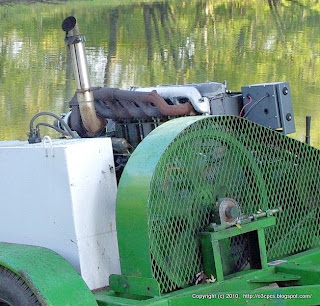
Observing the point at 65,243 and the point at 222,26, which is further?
the point at 222,26

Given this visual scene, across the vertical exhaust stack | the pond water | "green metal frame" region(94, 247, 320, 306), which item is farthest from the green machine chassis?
the pond water

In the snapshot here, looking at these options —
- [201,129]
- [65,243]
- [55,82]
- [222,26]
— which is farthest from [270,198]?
[222,26]

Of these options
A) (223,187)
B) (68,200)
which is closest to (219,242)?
(223,187)

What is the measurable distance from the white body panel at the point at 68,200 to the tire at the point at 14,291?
21 centimetres

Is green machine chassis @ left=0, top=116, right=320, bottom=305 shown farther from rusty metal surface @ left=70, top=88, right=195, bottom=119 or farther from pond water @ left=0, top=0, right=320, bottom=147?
pond water @ left=0, top=0, right=320, bottom=147

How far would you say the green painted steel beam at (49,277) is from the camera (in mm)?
2658

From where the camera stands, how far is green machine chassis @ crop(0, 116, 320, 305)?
277 cm

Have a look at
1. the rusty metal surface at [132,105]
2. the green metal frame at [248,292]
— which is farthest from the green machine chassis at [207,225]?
the rusty metal surface at [132,105]

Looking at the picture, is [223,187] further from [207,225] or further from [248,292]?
[248,292]

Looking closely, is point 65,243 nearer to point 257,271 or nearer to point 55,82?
point 257,271

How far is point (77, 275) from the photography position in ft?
9.02

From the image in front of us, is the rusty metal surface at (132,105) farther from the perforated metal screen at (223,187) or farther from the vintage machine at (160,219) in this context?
the perforated metal screen at (223,187)

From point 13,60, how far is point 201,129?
11.2m

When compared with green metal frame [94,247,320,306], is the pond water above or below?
above
